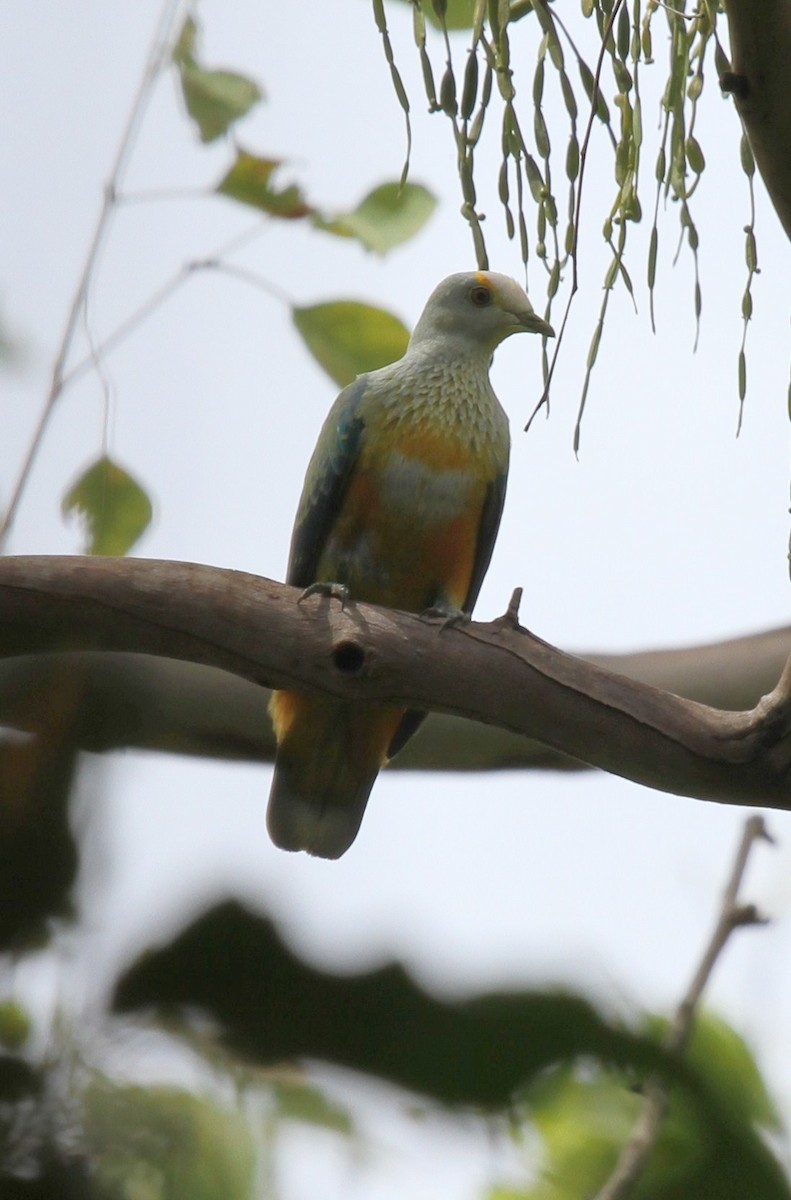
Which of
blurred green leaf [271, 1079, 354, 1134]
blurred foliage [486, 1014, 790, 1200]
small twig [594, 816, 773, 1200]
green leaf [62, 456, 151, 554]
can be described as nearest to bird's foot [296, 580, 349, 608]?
green leaf [62, 456, 151, 554]

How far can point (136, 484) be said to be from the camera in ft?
7.84

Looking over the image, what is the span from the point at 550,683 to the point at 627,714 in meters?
0.12

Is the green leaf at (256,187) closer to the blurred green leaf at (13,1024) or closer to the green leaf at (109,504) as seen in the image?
the green leaf at (109,504)

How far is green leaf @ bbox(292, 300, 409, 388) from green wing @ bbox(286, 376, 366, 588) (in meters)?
0.17

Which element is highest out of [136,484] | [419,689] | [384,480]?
[384,480]

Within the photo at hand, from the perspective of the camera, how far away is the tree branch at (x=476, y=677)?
193 centimetres

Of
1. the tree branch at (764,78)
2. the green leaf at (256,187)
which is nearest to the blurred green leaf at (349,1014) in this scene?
the tree branch at (764,78)

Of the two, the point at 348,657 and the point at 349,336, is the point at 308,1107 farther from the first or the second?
the point at 349,336

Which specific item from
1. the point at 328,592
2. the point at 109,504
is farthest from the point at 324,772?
the point at 328,592

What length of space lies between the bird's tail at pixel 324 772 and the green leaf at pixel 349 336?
733mm

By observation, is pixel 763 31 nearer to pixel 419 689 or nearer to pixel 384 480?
pixel 419 689

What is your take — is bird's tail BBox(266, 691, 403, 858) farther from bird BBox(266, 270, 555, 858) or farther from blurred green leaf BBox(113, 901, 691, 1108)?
blurred green leaf BBox(113, 901, 691, 1108)

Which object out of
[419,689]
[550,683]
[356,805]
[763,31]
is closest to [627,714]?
[550,683]

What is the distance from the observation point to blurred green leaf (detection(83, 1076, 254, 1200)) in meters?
0.43
